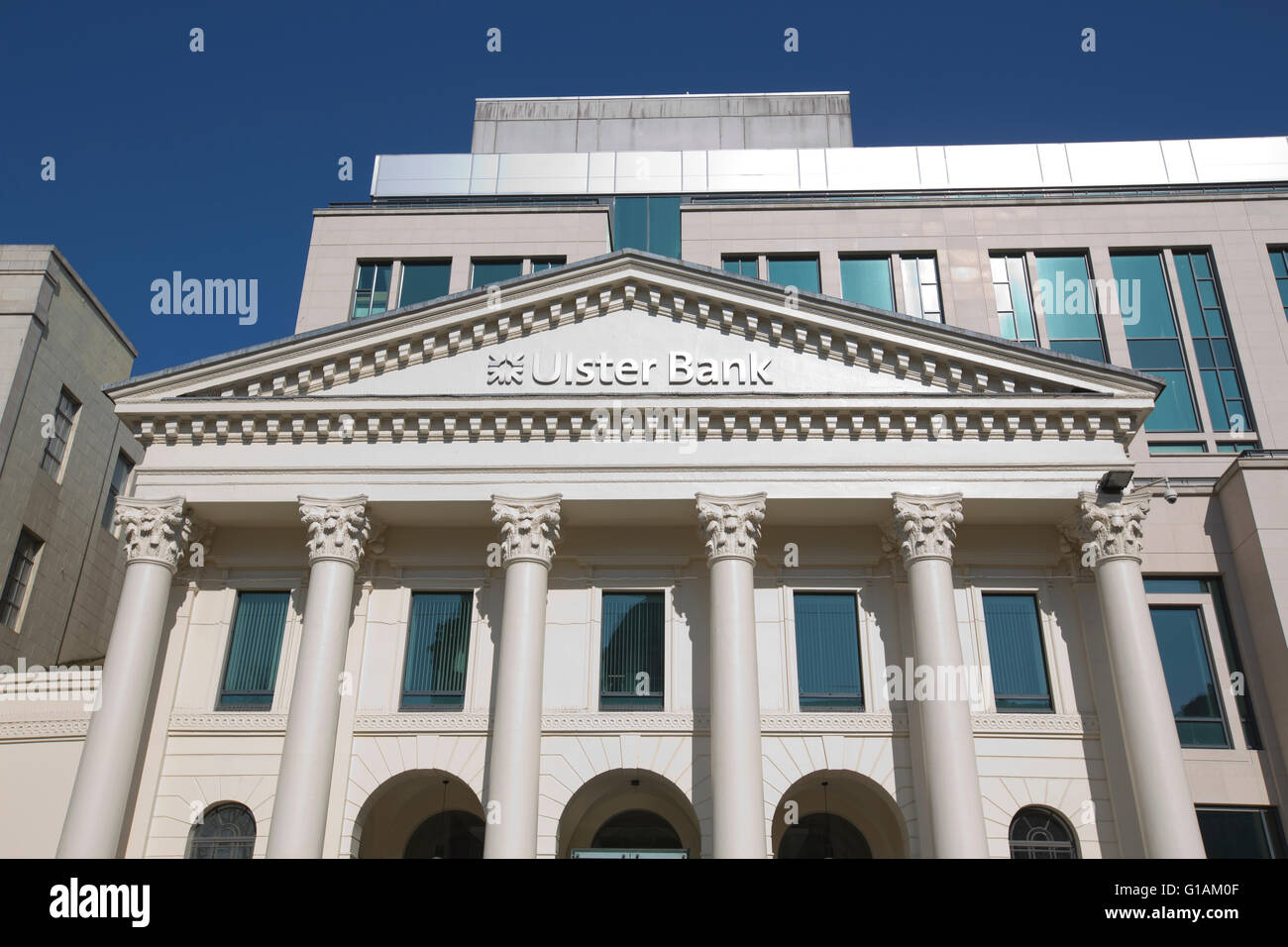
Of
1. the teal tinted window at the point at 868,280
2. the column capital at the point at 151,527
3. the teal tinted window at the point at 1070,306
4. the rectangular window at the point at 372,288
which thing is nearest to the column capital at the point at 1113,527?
the teal tinted window at the point at 1070,306

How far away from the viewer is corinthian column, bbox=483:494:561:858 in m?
20.5

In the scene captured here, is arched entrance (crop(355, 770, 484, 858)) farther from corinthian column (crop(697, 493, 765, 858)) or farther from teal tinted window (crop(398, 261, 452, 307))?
teal tinted window (crop(398, 261, 452, 307))

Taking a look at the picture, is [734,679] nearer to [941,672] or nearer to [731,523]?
[731,523]

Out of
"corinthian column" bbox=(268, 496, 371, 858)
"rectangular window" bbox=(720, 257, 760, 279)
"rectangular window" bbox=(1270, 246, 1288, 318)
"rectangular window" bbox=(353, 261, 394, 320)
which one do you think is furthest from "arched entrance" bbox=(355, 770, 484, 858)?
"rectangular window" bbox=(1270, 246, 1288, 318)

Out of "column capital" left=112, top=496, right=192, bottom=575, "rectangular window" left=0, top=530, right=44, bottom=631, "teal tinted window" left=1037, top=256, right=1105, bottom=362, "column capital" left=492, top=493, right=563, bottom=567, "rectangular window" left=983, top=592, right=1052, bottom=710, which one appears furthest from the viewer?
"teal tinted window" left=1037, top=256, right=1105, bottom=362

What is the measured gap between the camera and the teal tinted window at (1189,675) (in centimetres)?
2422

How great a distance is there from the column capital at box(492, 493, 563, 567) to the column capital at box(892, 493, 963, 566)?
763 centimetres

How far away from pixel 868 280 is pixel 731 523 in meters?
12.9

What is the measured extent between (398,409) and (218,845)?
406 inches

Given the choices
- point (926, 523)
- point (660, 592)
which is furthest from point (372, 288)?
point (926, 523)

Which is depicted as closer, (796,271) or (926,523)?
(926,523)

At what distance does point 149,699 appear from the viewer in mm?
23984

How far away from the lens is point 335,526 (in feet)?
77.7
